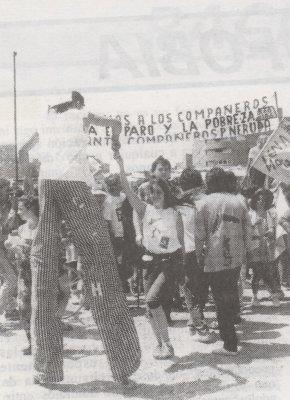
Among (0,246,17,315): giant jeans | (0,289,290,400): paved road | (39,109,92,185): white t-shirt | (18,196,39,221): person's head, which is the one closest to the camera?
(0,289,290,400): paved road

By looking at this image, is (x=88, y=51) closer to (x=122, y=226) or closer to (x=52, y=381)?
(x=122, y=226)

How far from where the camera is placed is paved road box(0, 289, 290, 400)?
10.3ft

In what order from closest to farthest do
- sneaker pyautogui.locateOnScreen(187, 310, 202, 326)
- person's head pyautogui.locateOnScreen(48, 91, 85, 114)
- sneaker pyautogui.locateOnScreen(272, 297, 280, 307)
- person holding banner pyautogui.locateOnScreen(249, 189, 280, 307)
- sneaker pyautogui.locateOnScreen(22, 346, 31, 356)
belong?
person's head pyautogui.locateOnScreen(48, 91, 85, 114), sneaker pyautogui.locateOnScreen(22, 346, 31, 356), sneaker pyautogui.locateOnScreen(187, 310, 202, 326), sneaker pyautogui.locateOnScreen(272, 297, 280, 307), person holding banner pyautogui.locateOnScreen(249, 189, 280, 307)

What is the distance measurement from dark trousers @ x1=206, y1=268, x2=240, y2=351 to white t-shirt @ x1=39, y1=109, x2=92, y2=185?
4.37ft

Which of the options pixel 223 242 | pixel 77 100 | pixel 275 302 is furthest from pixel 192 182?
pixel 275 302

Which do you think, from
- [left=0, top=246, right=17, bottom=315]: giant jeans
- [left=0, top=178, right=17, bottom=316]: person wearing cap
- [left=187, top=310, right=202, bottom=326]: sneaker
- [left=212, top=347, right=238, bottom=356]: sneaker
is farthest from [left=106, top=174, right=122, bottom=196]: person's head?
[left=212, top=347, right=238, bottom=356]: sneaker

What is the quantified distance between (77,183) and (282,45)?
2.45 metres

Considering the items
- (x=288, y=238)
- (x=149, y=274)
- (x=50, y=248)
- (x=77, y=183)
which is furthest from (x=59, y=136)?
(x=288, y=238)

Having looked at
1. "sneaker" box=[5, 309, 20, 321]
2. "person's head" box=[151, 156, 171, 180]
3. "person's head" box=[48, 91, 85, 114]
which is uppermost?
"person's head" box=[48, 91, 85, 114]

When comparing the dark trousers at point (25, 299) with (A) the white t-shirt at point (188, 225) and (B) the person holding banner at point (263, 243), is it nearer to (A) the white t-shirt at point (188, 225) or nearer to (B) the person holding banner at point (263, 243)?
(A) the white t-shirt at point (188, 225)

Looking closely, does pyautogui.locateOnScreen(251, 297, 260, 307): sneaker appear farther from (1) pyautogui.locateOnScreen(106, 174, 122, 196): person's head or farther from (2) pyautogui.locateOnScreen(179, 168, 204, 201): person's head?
(1) pyautogui.locateOnScreen(106, 174, 122, 196): person's head

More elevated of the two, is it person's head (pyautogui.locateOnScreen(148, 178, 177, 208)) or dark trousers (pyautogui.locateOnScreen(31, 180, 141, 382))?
person's head (pyautogui.locateOnScreen(148, 178, 177, 208))

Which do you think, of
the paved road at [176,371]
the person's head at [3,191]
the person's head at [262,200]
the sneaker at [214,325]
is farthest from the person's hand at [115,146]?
the person's head at [262,200]

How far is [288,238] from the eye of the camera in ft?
20.1
